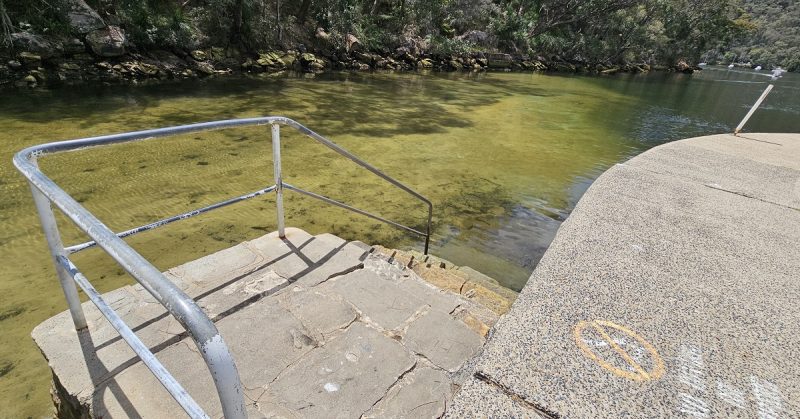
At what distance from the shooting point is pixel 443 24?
28.1 m

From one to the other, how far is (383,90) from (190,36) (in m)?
7.42

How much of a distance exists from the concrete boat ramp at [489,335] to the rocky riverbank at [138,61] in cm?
1225

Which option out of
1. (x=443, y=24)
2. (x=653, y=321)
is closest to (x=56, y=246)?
(x=653, y=321)

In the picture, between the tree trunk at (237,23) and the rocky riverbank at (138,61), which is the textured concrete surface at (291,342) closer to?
the rocky riverbank at (138,61)

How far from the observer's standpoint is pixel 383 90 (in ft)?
47.8

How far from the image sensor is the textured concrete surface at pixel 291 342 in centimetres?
160

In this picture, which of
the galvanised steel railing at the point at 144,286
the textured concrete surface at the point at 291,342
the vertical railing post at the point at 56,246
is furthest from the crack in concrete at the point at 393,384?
the vertical railing post at the point at 56,246

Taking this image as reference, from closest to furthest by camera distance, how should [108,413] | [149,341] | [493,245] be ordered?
[108,413]
[149,341]
[493,245]

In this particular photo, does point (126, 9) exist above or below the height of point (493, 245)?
above

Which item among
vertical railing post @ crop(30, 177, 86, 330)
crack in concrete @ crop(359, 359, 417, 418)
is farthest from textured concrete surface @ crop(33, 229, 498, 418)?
vertical railing post @ crop(30, 177, 86, 330)

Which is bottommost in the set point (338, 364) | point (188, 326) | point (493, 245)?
point (493, 245)

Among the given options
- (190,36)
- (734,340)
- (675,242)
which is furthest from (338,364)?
(190,36)

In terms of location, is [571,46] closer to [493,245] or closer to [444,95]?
[444,95]

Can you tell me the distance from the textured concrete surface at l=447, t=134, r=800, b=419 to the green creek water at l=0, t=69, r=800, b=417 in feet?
5.39
